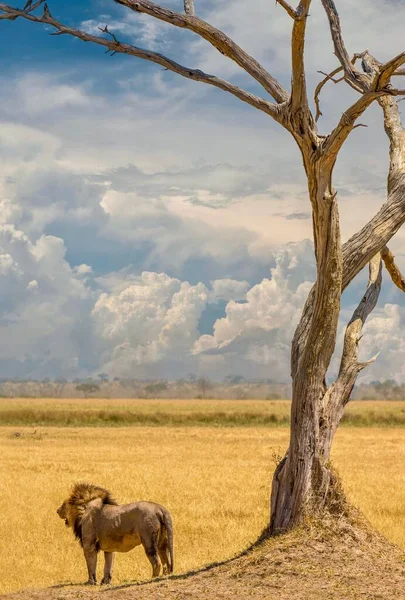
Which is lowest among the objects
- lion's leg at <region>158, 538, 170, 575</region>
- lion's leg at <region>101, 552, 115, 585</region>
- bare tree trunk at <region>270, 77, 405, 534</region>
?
lion's leg at <region>101, 552, 115, 585</region>

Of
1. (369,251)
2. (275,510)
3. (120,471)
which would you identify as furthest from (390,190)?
(120,471)

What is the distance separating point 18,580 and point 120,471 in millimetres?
14591

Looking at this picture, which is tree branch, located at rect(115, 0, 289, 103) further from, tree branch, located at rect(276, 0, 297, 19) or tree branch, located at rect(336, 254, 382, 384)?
tree branch, located at rect(336, 254, 382, 384)

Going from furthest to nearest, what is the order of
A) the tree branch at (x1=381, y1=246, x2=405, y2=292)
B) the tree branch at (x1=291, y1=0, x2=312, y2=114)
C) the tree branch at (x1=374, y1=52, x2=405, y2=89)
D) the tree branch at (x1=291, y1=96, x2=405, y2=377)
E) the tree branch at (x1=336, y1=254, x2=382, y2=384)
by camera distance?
the tree branch at (x1=381, y1=246, x2=405, y2=292) < the tree branch at (x1=336, y1=254, x2=382, y2=384) < the tree branch at (x1=291, y1=96, x2=405, y2=377) < the tree branch at (x1=291, y1=0, x2=312, y2=114) < the tree branch at (x1=374, y1=52, x2=405, y2=89)

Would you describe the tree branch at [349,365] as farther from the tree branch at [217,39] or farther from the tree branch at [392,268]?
the tree branch at [217,39]

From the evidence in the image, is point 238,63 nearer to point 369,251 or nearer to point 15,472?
point 369,251

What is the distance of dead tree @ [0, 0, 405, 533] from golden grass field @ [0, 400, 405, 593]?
2994 millimetres

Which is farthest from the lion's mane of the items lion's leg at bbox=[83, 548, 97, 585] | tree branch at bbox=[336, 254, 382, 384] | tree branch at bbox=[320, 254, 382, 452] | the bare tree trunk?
tree branch at bbox=[336, 254, 382, 384]

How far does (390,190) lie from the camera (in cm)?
1339

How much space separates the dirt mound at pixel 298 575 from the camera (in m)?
10.0

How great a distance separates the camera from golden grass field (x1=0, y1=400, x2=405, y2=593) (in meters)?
15.5

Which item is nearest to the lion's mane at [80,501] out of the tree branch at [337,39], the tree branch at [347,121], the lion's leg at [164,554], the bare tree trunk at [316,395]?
the lion's leg at [164,554]

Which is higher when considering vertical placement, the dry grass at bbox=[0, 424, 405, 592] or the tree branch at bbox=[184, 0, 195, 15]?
the tree branch at bbox=[184, 0, 195, 15]

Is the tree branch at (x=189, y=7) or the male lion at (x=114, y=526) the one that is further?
the tree branch at (x=189, y=7)
